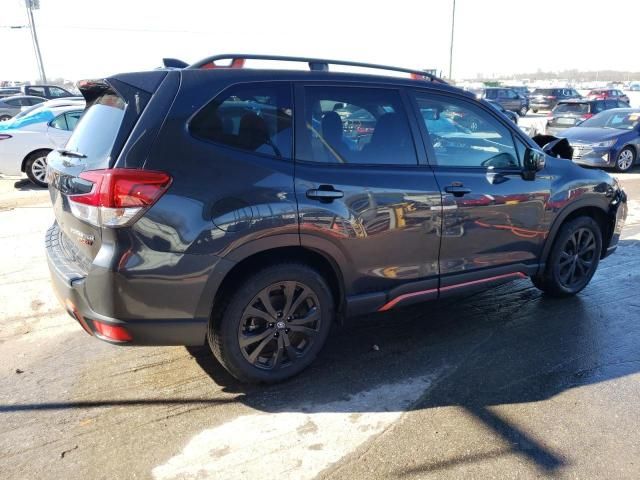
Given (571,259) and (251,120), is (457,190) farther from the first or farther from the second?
(571,259)

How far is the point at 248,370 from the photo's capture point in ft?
10.8

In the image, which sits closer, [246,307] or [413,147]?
[246,307]

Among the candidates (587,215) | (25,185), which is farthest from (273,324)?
(25,185)

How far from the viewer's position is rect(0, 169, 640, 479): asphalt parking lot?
272cm

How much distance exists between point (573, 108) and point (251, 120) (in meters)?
Result: 16.7

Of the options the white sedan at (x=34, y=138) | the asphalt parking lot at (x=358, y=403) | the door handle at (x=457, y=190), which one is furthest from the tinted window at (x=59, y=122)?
the door handle at (x=457, y=190)

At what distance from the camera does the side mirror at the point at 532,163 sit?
418 centimetres

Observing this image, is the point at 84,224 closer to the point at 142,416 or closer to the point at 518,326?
the point at 142,416

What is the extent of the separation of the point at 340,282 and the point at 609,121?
1289cm

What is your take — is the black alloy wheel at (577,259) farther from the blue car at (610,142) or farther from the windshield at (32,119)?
the windshield at (32,119)

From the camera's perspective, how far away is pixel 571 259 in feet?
15.9

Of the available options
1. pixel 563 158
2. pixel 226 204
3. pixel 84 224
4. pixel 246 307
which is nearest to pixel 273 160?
pixel 226 204

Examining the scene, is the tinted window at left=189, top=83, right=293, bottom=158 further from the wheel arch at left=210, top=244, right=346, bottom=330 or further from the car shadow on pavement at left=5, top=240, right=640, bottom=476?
the car shadow on pavement at left=5, top=240, right=640, bottom=476

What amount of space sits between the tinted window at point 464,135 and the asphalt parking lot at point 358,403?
4.45ft
